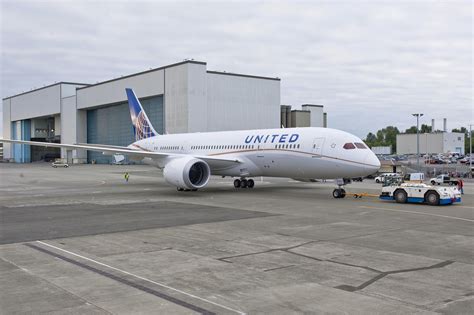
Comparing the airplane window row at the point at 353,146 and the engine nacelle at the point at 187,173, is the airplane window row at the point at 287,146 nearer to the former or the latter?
the airplane window row at the point at 353,146

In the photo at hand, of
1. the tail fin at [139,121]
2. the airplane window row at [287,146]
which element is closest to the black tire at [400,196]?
the airplane window row at [287,146]

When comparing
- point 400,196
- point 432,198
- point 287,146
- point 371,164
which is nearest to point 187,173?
point 287,146

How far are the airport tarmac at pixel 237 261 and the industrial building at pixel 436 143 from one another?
12033 centimetres

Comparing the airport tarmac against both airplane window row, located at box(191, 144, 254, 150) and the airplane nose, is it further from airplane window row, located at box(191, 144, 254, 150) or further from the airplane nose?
airplane window row, located at box(191, 144, 254, 150)

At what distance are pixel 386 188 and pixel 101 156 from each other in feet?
237

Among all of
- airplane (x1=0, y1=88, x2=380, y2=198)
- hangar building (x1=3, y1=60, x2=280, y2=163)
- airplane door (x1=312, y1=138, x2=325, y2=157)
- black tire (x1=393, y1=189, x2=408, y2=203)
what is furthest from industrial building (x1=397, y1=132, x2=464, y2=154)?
black tire (x1=393, y1=189, x2=408, y2=203)

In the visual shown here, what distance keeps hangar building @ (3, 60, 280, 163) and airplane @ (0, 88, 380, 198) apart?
31589 millimetres

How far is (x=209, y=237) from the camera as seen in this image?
12375 mm

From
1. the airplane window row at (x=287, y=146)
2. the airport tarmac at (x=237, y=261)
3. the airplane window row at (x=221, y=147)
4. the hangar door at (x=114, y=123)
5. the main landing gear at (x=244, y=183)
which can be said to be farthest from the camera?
the hangar door at (x=114, y=123)

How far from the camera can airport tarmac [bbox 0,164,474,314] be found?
6902 mm

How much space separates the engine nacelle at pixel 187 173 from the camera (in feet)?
80.4

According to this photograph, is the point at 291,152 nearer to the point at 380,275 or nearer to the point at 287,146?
the point at 287,146

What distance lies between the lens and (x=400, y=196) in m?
21.4

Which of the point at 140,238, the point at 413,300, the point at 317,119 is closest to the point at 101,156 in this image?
the point at 317,119
